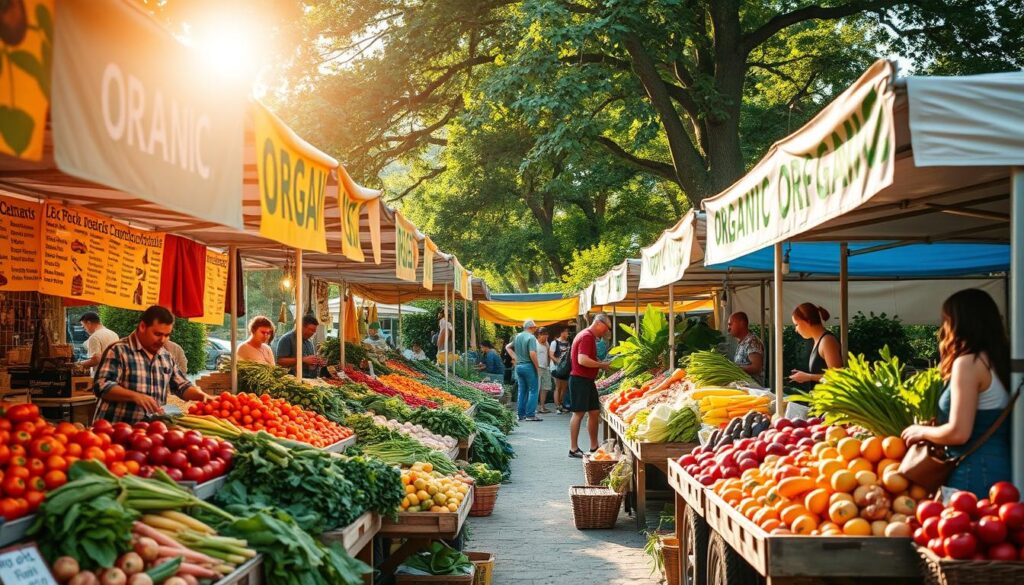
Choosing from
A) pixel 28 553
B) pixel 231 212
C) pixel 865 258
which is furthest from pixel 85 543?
pixel 865 258

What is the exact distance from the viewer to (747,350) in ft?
37.8

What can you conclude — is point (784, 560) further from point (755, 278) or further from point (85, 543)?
point (755, 278)

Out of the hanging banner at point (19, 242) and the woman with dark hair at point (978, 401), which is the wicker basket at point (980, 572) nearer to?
the woman with dark hair at point (978, 401)

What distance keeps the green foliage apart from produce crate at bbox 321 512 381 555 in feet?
73.9

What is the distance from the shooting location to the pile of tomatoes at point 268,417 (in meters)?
7.35

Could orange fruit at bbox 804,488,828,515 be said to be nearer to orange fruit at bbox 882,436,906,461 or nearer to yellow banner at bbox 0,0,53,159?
orange fruit at bbox 882,436,906,461

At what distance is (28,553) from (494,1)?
17.1 m

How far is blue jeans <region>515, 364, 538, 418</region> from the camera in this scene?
22.2m

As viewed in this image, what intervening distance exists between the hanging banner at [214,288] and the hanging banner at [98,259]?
1906 millimetres

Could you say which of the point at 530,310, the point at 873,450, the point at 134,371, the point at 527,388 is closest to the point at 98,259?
the point at 134,371

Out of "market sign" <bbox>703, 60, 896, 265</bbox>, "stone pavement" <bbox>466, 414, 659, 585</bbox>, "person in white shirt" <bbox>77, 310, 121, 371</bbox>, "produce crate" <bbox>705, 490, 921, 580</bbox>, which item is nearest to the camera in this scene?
"market sign" <bbox>703, 60, 896, 265</bbox>

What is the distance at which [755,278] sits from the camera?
45.7ft

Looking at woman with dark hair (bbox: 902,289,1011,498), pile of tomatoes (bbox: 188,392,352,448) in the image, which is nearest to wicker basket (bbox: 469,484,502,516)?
pile of tomatoes (bbox: 188,392,352,448)

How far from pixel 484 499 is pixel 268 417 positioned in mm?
3869
